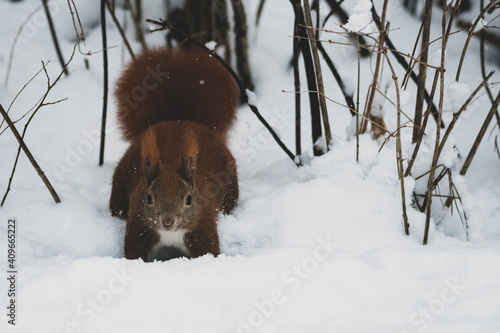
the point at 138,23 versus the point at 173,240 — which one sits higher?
the point at 138,23

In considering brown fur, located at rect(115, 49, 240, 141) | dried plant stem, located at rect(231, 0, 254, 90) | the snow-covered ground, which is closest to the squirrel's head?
the snow-covered ground

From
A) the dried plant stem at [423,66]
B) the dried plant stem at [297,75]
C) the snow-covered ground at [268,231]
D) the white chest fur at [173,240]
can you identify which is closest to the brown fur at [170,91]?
the snow-covered ground at [268,231]

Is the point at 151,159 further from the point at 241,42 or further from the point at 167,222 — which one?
the point at 241,42

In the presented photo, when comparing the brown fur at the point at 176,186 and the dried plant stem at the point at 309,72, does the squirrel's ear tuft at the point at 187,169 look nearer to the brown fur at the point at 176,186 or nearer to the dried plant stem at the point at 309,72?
the brown fur at the point at 176,186

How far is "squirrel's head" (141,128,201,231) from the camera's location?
75.5 inches

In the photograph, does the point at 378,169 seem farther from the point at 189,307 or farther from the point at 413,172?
the point at 189,307

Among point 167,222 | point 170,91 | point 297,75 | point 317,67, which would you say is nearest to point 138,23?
point 170,91

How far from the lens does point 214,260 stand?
1.76 metres

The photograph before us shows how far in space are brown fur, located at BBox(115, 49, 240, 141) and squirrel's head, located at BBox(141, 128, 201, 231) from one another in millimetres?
513

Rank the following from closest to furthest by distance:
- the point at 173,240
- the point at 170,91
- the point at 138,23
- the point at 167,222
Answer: the point at 167,222 → the point at 173,240 → the point at 170,91 → the point at 138,23

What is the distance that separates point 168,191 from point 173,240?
26cm

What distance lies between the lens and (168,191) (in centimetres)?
194

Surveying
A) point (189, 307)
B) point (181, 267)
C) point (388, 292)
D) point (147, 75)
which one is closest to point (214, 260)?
point (181, 267)

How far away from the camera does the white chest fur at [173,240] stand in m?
2.09
